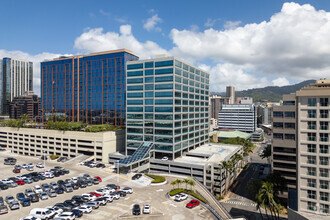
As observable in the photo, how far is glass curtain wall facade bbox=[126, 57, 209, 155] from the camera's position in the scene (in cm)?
9538

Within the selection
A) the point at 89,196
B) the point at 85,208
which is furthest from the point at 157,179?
the point at 85,208

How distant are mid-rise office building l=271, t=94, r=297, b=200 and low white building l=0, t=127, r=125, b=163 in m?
76.2

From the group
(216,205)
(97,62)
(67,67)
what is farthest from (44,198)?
(67,67)

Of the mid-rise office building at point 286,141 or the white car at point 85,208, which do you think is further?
the mid-rise office building at point 286,141

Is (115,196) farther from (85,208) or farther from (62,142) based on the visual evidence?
(62,142)

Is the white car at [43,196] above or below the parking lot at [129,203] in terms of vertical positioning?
above

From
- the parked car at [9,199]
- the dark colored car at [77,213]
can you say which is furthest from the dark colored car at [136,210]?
the parked car at [9,199]

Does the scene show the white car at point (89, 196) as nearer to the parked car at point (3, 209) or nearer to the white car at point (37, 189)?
the white car at point (37, 189)

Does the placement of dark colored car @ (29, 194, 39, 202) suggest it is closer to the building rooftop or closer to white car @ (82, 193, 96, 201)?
white car @ (82, 193, 96, 201)

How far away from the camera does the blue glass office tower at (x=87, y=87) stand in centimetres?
15900

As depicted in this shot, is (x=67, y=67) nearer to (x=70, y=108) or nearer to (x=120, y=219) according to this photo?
(x=70, y=108)

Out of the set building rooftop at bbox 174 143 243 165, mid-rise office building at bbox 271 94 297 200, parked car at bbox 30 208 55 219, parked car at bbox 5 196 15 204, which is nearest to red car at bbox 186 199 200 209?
parked car at bbox 30 208 55 219

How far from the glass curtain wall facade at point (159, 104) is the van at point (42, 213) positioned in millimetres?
52513

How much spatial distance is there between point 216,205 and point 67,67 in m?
162
